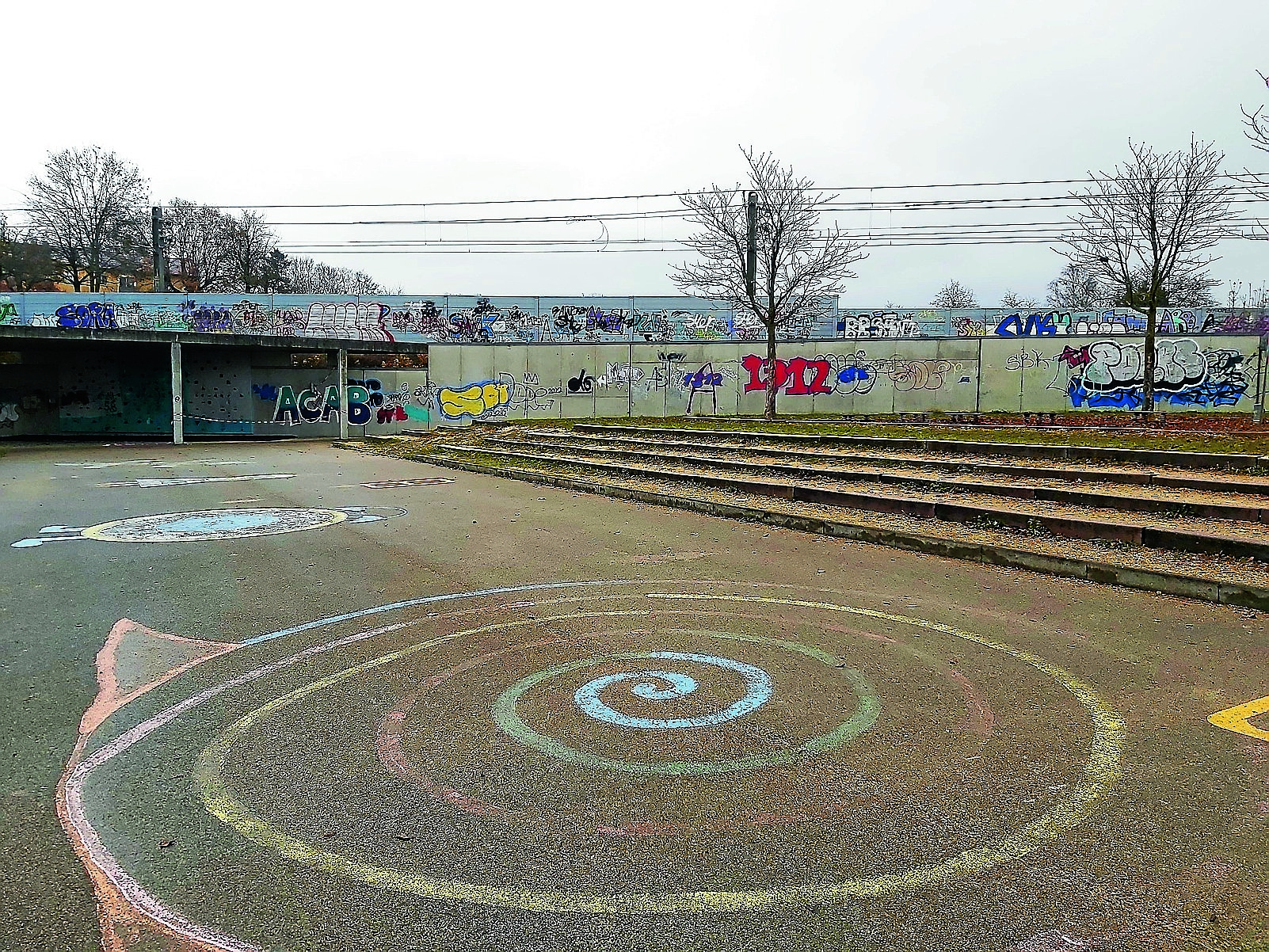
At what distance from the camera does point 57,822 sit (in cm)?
316

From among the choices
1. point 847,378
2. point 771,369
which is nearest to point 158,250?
point 771,369

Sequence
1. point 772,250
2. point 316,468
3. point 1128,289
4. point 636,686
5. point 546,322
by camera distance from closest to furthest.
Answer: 1. point 636,686
2. point 316,468
3. point 1128,289
4. point 772,250
5. point 546,322

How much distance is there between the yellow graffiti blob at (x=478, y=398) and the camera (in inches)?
1264

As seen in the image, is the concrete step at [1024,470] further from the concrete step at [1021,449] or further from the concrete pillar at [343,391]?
the concrete pillar at [343,391]

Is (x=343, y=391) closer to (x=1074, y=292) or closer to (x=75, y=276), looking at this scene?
(x=75, y=276)

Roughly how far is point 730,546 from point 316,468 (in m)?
13.0

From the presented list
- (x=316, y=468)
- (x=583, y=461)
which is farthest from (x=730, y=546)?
(x=316, y=468)

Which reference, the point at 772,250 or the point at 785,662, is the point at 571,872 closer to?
the point at 785,662

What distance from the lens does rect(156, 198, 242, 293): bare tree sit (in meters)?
47.5

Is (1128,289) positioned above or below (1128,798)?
above

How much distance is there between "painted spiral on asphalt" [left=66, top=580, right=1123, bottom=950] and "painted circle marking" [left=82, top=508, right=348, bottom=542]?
15.9 ft

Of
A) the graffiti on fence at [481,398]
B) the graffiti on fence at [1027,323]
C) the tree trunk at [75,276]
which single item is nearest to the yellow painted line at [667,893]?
the graffiti on fence at [481,398]

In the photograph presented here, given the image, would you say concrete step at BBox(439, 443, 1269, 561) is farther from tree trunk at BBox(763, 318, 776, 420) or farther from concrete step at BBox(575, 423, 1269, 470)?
tree trunk at BBox(763, 318, 776, 420)

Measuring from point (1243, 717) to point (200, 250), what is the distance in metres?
56.0
